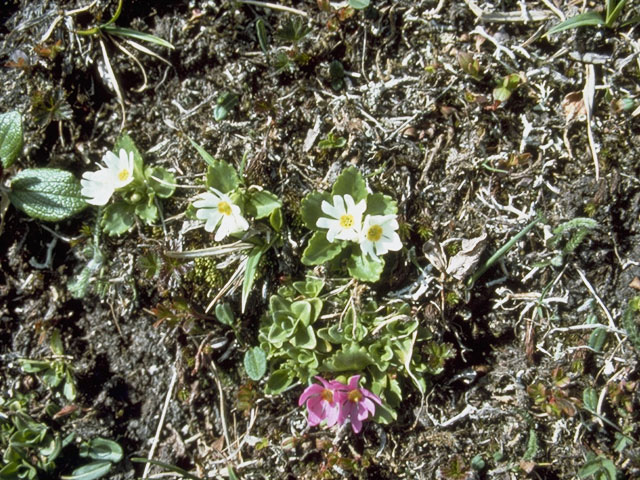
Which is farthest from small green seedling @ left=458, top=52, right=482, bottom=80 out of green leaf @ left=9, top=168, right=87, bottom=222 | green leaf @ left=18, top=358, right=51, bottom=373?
green leaf @ left=18, top=358, right=51, bottom=373

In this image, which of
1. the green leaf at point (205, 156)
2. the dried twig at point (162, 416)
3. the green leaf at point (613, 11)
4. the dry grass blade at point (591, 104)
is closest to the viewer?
the green leaf at point (613, 11)

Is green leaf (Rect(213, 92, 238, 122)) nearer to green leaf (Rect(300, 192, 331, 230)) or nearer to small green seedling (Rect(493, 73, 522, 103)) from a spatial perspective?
green leaf (Rect(300, 192, 331, 230))

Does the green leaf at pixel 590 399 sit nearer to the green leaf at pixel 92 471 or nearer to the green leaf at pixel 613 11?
the green leaf at pixel 613 11

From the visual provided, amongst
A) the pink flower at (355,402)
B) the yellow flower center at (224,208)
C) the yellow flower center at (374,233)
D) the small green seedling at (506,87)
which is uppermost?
the small green seedling at (506,87)

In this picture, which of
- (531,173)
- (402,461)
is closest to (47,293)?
(402,461)

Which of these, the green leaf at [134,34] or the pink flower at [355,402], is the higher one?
the green leaf at [134,34]

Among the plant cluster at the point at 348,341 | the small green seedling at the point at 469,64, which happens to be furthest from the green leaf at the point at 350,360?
the small green seedling at the point at 469,64

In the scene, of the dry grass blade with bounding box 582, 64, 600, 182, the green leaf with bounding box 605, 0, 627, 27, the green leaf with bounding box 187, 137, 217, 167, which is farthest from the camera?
the green leaf with bounding box 187, 137, 217, 167
